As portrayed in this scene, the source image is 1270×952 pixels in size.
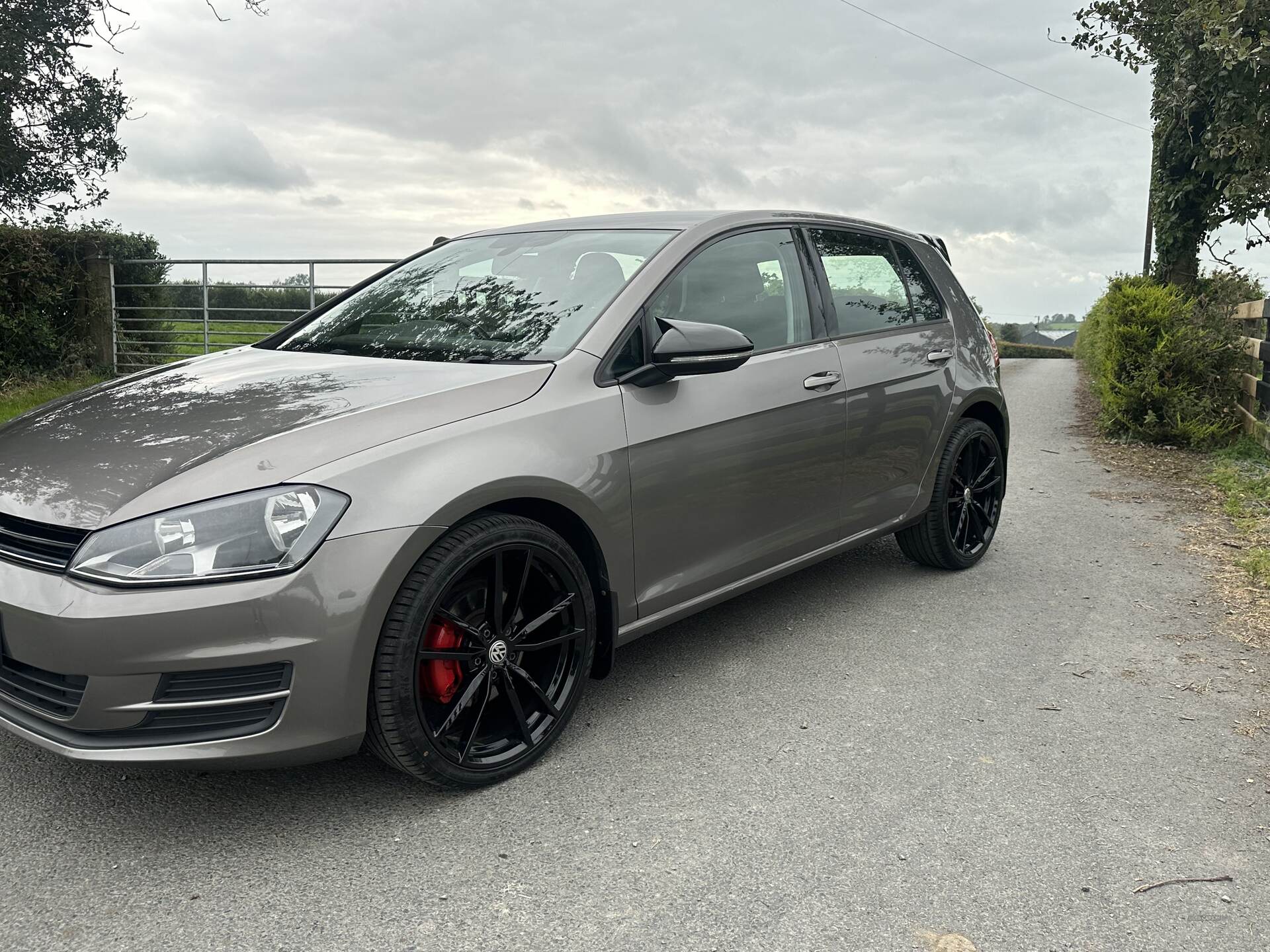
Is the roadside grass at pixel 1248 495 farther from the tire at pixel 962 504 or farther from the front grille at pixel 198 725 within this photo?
the front grille at pixel 198 725

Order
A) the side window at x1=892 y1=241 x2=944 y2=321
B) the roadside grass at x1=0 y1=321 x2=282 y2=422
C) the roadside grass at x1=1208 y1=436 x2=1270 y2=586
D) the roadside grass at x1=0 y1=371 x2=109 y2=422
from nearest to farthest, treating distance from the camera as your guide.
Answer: the side window at x1=892 y1=241 x2=944 y2=321, the roadside grass at x1=1208 y1=436 x2=1270 y2=586, the roadside grass at x1=0 y1=371 x2=109 y2=422, the roadside grass at x1=0 y1=321 x2=282 y2=422

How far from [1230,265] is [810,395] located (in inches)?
364

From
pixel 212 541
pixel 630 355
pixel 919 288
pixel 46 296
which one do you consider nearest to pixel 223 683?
pixel 212 541

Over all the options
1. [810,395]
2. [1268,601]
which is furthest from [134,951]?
[1268,601]

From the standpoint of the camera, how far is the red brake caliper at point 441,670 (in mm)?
2893

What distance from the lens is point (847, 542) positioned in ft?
14.7

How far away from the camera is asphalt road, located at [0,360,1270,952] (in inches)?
94.3

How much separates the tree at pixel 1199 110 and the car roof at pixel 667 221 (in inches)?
220

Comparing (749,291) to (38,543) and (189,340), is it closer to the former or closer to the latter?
(38,543)

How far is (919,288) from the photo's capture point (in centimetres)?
502

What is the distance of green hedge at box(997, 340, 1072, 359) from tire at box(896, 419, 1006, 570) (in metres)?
29.6

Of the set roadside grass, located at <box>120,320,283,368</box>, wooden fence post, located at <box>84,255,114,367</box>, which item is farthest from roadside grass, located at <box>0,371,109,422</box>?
roadside grass, located at <box>120,320,283,368</box>

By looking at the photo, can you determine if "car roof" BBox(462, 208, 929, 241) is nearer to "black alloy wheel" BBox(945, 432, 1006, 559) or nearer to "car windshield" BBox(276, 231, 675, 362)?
"car windshield" BBox(276, 231, 675, 362)

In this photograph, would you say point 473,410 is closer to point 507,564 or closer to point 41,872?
point 507,564
